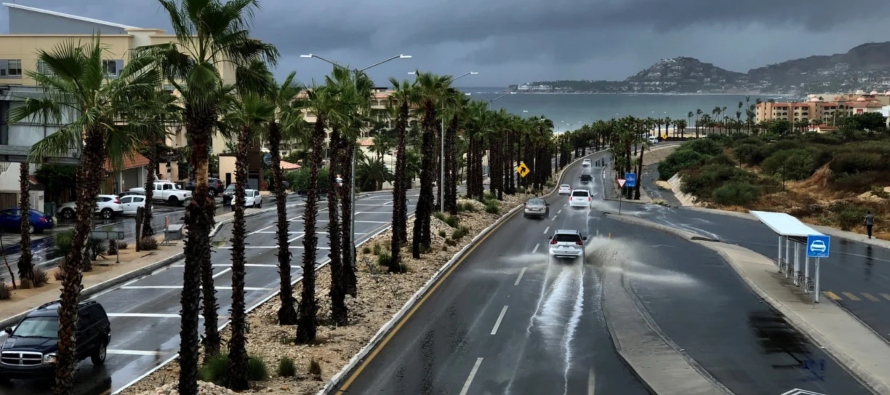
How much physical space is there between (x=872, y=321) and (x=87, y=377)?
21.9 metres

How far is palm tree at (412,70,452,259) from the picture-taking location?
3682 cm

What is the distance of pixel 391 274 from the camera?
32656 millimetres

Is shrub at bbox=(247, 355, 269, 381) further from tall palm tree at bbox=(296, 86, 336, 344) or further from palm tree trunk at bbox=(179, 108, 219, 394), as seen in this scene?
palm tree trunk at bbox=(179, 108, 219, 394)

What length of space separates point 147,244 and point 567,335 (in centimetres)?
2372

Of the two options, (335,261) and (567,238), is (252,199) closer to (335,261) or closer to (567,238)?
(567,238)

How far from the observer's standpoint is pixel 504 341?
2253 cm

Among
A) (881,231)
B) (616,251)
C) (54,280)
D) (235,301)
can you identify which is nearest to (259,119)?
(235,301)

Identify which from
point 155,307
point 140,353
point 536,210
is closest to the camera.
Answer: point 140,353

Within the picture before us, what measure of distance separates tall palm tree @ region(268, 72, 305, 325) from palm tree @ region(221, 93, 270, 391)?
0.82 meters

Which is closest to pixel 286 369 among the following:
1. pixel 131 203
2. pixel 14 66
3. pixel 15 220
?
pixel 15 220

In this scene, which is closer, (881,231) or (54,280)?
(54,280)

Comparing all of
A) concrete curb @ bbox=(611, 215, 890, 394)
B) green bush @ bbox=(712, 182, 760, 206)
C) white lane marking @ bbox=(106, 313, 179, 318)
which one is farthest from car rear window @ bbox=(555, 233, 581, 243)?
green bush @ bbox=(712, 182, 760, 206)

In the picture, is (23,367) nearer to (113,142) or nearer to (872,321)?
(113,142)

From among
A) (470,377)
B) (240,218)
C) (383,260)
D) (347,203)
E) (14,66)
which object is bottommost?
(470,377)
